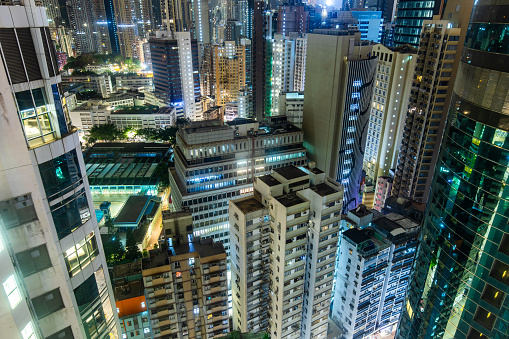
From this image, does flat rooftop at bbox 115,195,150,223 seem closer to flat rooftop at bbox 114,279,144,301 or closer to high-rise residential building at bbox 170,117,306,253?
high-rise residential building at bbox 170,117,306,253

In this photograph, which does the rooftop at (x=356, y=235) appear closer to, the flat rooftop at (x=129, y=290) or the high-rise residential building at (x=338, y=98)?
the high-rise residential building at (x=338, y=98)

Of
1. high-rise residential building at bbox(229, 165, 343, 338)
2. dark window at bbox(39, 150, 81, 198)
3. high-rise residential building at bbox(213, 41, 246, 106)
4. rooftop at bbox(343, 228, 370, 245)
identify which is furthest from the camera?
high-rise residential building at bbox(213, 41, 246, 106)

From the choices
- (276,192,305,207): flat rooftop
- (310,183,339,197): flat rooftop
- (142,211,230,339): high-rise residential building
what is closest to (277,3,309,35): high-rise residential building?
(310,183,339,197): flat rooftop

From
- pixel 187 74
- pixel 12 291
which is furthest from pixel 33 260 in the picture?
pixel 187 74

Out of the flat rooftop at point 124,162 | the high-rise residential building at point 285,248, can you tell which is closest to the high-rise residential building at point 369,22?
the flat rooftop at point 124,162

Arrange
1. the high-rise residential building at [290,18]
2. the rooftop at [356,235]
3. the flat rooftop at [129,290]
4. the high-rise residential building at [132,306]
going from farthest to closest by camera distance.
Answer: the high-rise residential building at [290,18] < the rooftop at [356,235] < the flat rooftop at [129,290] < the high-rise residential building at [132,306]

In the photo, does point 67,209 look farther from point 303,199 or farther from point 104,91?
point 104,91
